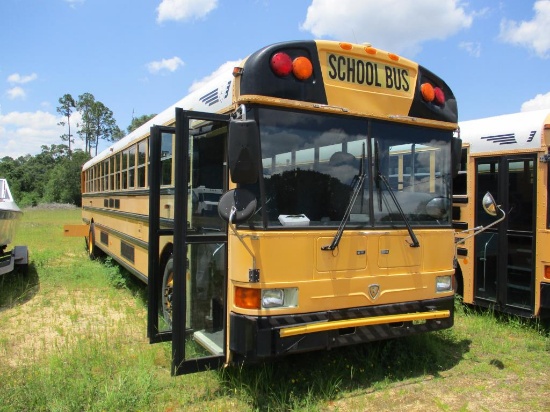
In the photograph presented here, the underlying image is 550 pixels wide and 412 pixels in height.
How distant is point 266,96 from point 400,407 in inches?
95.0

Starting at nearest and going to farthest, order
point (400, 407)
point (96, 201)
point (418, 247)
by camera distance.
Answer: point (400, 407), point (418, 247), point (96, 201)

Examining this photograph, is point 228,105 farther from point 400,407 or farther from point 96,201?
point 96,201

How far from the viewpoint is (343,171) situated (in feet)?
11.9

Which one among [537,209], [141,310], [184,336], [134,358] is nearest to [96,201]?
[141,310]

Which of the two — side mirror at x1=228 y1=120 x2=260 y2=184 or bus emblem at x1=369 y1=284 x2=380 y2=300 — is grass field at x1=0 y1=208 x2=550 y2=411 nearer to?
bus emblem at x1=369 y1=284 x2=380 y2=300

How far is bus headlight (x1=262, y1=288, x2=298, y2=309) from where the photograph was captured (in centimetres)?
326

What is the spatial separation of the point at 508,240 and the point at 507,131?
121 centimetres

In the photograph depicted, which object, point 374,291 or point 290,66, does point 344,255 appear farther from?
point 290,66

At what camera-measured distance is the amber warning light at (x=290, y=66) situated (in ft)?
11.0

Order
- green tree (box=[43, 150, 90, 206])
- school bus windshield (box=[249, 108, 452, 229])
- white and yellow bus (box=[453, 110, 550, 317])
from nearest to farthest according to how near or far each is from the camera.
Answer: school bus windshield (box=[249, 108, 452, 229]) < white and yellow bus (box=[453, 110, 550, 317]) < green tree (box=[43, 150, 90, 206])

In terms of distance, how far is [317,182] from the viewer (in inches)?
139

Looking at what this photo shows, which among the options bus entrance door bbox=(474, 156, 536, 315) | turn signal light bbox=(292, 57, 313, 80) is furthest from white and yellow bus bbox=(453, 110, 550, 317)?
turn signal light bbox=(292, 57, 313, 80)

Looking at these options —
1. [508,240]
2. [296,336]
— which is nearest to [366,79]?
[296,336]

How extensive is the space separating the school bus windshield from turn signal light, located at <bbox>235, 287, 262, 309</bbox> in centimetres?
45
